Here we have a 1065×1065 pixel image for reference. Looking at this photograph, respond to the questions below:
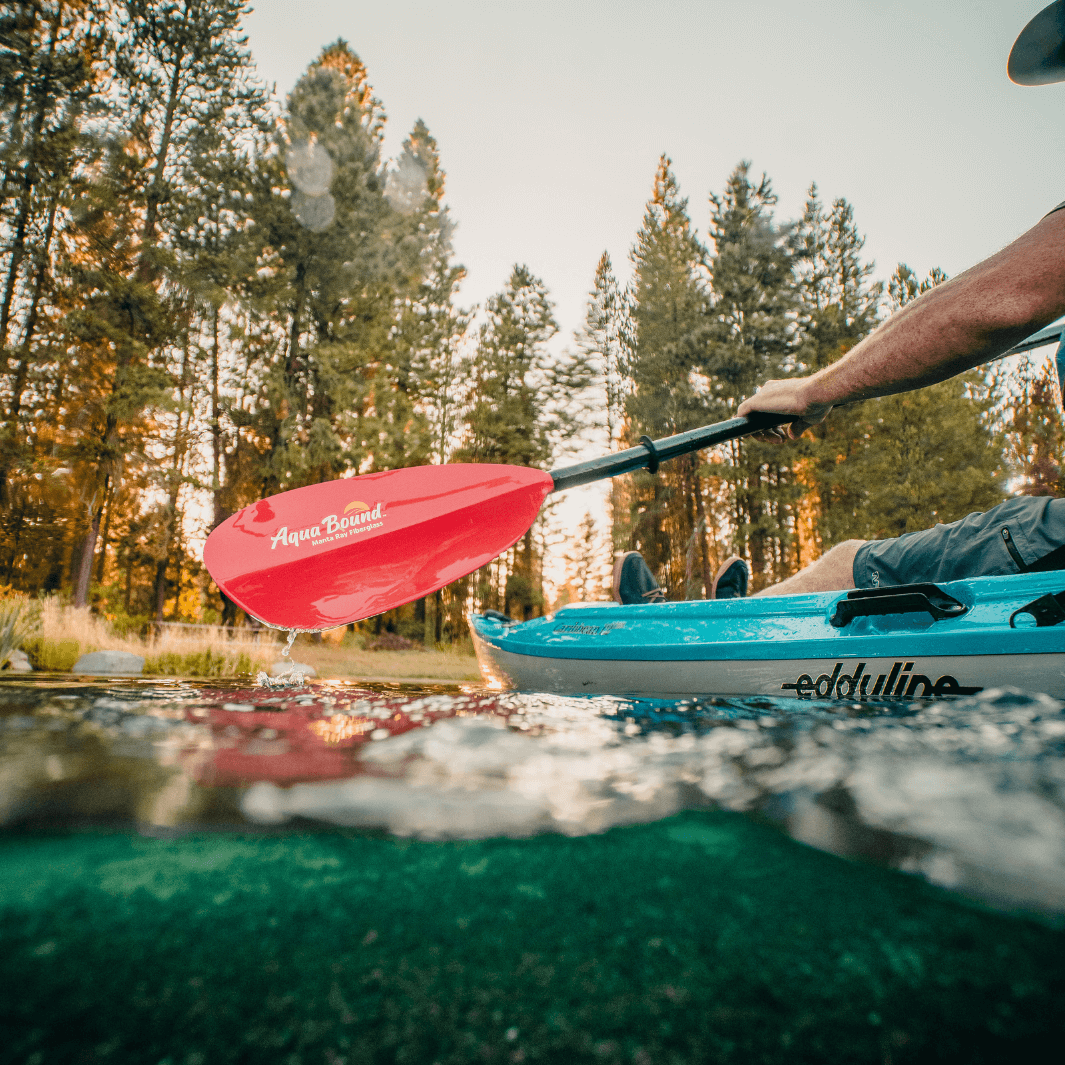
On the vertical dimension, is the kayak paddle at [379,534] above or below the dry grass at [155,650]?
above

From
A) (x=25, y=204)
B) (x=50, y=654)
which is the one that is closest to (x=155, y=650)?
(x=50, y=654)

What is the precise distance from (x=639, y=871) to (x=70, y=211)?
A: 46.4 feet

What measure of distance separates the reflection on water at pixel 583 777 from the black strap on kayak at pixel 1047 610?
401mm

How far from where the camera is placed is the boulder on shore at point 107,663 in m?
6.52

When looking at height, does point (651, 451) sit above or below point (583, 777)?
above

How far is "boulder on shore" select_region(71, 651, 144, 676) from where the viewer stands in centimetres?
652

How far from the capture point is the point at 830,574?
282 cm

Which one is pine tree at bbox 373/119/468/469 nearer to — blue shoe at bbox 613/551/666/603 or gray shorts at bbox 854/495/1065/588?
blue shoe at bbox 613/551/666/603

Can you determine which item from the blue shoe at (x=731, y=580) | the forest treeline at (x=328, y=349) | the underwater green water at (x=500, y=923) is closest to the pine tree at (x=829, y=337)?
the forest treeline at (x=328, y=349)

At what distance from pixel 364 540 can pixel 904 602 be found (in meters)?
2.18

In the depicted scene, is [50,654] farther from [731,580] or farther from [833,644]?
[833,644]

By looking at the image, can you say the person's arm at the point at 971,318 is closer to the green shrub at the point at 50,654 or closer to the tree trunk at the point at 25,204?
the green shrub at the point at 50,654

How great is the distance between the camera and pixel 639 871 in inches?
26.3

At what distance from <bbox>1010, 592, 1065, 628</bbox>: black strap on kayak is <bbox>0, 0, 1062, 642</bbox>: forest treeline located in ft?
39.3
